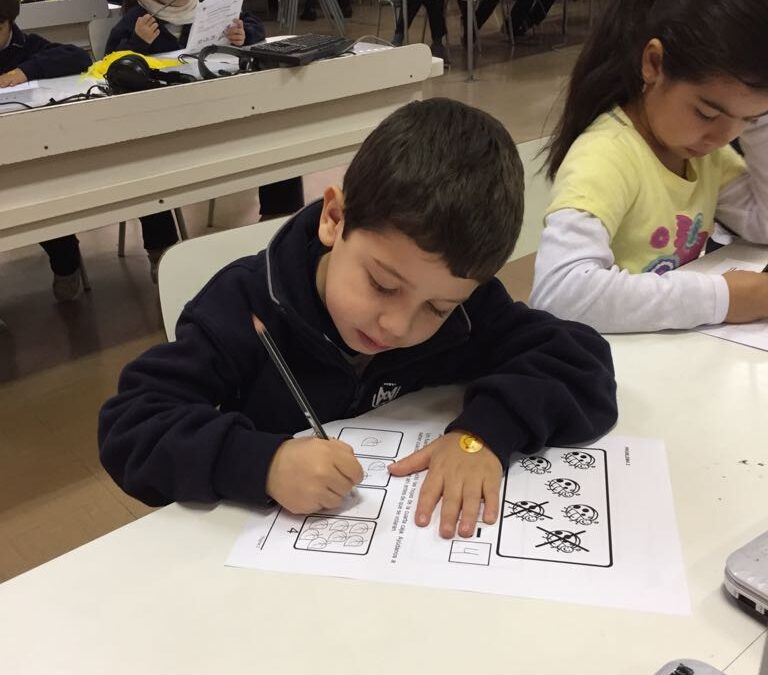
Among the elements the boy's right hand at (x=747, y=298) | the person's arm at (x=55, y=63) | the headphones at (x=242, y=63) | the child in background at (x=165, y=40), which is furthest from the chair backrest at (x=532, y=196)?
the person's arm at (x=55, y=63)

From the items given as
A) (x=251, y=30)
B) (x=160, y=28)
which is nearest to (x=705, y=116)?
(x=251, y=30)

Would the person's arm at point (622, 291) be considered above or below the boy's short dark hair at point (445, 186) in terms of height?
below

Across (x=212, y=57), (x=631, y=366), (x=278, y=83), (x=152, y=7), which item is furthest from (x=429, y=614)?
(x=152, y=7)

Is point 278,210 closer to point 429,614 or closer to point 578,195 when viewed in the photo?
point 578,195

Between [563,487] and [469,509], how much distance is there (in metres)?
0.10

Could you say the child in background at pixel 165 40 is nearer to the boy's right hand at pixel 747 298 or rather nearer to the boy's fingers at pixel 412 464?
the boy's right hand at pixel 747 298

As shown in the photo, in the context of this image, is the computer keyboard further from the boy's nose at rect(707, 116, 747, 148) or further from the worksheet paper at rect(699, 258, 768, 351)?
the worksheet paper at rect(699, 258, 768, 351)

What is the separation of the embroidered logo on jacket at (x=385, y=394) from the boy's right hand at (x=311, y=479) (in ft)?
0.72

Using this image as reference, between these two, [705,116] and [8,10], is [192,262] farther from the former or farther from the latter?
[8,10]

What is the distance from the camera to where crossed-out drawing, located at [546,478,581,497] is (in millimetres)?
664

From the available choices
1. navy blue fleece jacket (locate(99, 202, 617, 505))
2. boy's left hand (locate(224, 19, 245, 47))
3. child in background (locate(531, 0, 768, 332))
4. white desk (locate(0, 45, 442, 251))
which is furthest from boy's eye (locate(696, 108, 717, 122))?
boy's left hand (locate(224, 19, 245, 47))

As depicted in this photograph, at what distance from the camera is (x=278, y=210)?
106 inches

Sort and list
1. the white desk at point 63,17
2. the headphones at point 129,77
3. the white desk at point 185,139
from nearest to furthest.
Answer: the white desk at point 185,139
the headphones at point 129,77
the white desk at point 63,17

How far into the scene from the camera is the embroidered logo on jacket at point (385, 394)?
0.86 metres
